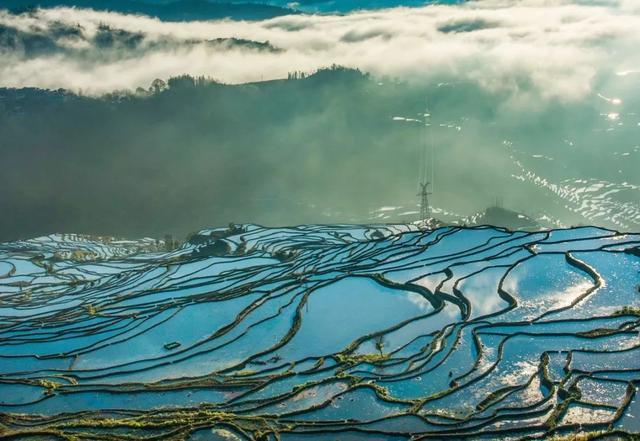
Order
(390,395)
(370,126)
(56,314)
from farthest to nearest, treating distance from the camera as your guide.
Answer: (370,126), (56,314), (390,395)

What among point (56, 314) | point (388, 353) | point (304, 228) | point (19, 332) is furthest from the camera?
point (304, 228)

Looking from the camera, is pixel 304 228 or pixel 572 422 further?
pixel 304 228

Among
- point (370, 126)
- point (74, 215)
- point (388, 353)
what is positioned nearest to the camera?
point (388, 353)

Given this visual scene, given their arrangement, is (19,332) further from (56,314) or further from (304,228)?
(304,228)

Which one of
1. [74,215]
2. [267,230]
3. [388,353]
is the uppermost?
[388,353]

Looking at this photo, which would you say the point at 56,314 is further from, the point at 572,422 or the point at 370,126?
the point at 370,126

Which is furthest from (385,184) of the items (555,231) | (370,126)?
(555,231)

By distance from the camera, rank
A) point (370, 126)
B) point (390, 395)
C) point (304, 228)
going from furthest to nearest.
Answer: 1. point (370, 126)
2. point (304, 228)
3. point (390, 395)

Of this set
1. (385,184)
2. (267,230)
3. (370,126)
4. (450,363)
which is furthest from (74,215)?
(450,363)

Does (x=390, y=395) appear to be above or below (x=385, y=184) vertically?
above
